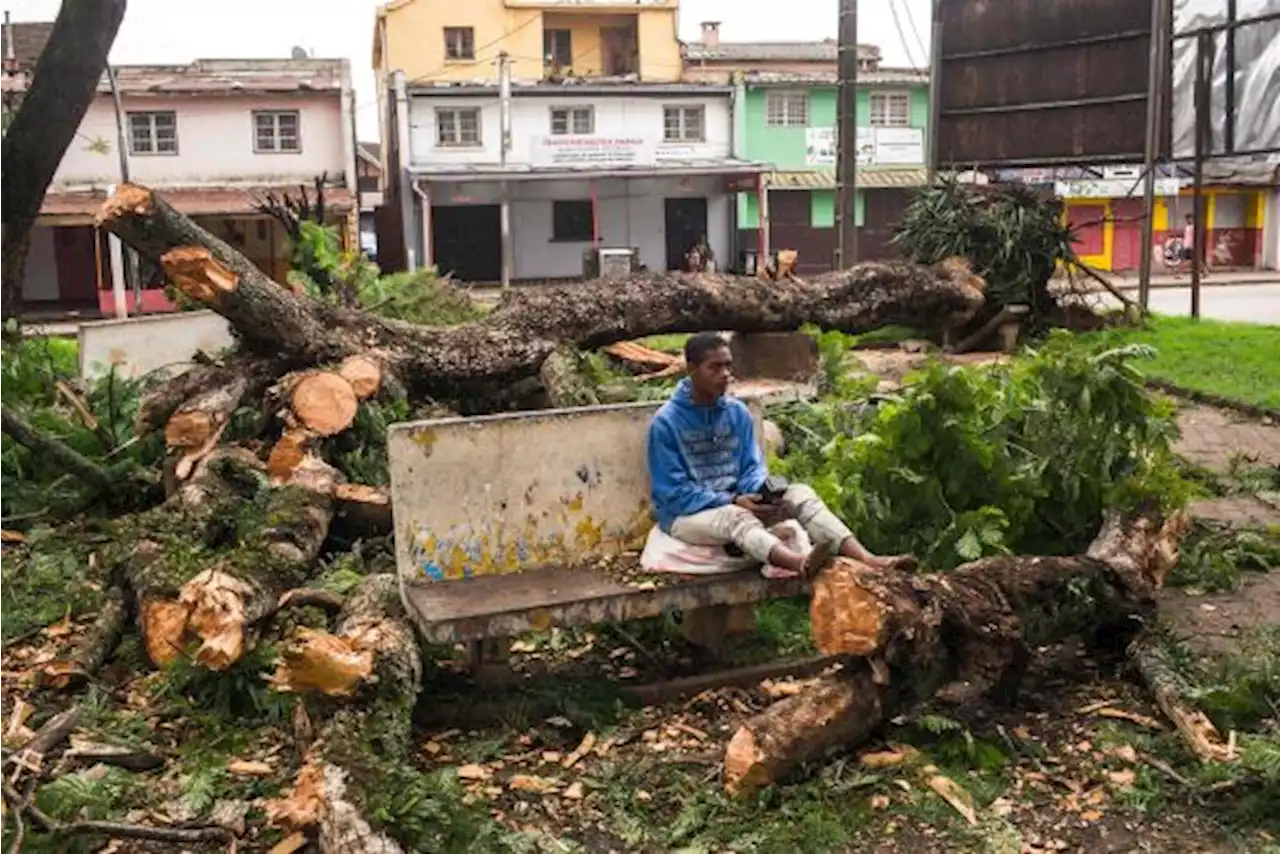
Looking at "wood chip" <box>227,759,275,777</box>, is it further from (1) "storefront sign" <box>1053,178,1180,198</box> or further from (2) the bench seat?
(1) "storefront sign" <box>1053,178,1180,198</box>

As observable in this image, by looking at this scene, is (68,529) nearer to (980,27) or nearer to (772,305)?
(772,305)

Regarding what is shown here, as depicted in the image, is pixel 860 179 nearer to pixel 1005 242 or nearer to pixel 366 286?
pixel 1005 242

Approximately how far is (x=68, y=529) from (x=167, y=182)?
23791 mm

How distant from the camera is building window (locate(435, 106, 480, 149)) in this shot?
3316cm

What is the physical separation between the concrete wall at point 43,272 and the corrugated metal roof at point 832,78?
59.2ft

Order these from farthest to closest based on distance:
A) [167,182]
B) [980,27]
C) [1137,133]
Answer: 1. [167,182]
2. [980,27]
3. [1137,133]

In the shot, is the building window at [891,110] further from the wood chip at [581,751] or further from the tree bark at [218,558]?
the wood chip at [581,751]

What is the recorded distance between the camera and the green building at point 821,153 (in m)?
35.2

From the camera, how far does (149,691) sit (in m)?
5.05

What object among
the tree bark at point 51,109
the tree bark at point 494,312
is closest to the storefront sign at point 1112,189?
the tree bark at point 494,312

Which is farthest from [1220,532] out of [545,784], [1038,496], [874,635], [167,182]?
[167,182]

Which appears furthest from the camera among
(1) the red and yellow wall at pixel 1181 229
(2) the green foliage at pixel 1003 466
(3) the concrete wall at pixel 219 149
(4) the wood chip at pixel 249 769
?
(1) the red and yellow wall at pixel 1181 229

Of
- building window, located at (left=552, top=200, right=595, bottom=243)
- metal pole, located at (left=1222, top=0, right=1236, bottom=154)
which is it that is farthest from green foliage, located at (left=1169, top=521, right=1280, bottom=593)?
building window, located at (left=552, top=200, right=595, bottom=243)

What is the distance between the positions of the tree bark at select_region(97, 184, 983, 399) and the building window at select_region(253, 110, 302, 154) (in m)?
19.9
